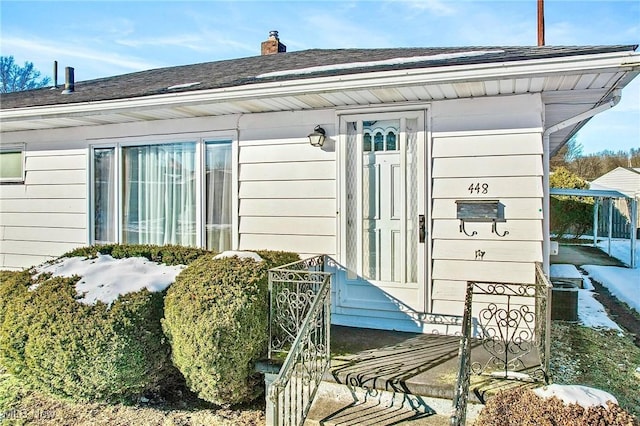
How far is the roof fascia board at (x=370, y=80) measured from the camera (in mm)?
3582

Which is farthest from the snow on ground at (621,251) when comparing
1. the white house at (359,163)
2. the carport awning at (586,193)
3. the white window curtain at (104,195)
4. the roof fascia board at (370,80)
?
the white window curtain at (104,195)

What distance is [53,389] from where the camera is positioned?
150 inches

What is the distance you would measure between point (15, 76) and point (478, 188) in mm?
21898

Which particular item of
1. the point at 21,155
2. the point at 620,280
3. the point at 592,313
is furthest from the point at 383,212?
the point at 620,280

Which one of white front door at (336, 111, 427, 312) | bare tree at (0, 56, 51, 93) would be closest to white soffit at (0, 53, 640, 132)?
white front door at (336, 111, 427, 312)

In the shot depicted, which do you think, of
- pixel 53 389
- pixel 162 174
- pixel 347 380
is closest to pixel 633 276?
pixel 347 380

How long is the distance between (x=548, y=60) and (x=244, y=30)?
7.99m

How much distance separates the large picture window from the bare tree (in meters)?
16.3

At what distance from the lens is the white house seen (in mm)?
4340

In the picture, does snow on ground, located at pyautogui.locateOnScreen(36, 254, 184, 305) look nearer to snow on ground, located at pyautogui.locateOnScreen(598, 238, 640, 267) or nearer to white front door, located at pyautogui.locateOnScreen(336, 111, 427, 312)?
white front door, located at pyautogui.locateOnScreen(336, 111, 427, 312)

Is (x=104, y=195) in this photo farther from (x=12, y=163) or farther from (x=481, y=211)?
(x=481, y=211)

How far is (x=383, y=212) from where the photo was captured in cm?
494

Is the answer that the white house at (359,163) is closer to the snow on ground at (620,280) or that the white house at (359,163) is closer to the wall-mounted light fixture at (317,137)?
the wall-mounted light fixture at (317,137)

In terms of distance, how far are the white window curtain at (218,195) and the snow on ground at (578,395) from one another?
13.0 ft
